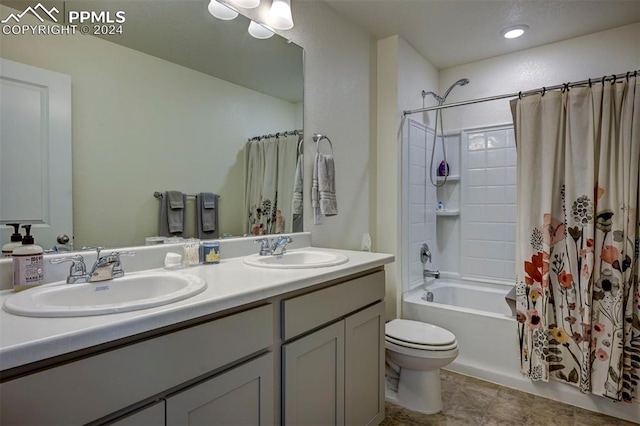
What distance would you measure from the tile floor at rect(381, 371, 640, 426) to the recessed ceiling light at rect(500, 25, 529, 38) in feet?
8.04

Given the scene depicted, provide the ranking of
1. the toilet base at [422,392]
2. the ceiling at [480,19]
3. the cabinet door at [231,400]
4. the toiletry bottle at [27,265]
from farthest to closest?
the ceiling at [480,19] < the toilet base at [422,392] < the toiletry bottle at [27,265] < the cabinet door at [231,400]

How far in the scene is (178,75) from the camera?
4.75ft

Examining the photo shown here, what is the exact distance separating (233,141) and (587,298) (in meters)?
2.14

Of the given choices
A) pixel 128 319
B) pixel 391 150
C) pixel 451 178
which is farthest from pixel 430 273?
pixel 128 319

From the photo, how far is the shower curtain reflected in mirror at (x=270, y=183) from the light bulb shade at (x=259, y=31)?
515 millimetres

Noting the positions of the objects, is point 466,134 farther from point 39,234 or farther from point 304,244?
point 39,234

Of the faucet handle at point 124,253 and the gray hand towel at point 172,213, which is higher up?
the gray hand towel at point 172,213

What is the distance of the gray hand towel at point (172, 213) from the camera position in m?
1.40

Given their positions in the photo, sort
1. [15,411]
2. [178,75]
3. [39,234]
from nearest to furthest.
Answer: [15,411] → [39,234] → [178,75]

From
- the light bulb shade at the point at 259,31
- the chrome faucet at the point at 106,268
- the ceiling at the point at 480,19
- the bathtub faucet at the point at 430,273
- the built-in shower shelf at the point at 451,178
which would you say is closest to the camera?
the chrome faucet at the point at 106,268

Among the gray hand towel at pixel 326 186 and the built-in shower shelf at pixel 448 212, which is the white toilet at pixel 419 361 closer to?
the gray hand towel at pixel 326 186

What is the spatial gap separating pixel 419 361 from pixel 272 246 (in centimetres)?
102

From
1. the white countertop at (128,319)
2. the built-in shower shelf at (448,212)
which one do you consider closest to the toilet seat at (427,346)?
the white countertop at (128,319)

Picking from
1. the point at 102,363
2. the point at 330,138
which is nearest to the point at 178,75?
the point at 330,138
